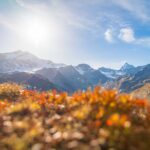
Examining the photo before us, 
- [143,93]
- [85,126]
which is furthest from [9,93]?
[85,126]

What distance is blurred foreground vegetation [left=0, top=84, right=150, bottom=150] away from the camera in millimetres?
5804

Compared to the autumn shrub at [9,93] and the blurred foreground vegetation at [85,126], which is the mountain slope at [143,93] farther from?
the blurred foreground vegetation at [85,126]

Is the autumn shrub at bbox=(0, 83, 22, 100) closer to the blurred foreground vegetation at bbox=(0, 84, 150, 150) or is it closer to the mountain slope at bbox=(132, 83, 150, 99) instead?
the mountain slope at bbox=(132, 83, 150, 99)

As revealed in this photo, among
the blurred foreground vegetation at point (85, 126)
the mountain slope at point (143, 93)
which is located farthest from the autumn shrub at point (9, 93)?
the blurred foreground vegetation at point (85, 126)

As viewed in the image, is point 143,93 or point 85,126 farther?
point 143,93

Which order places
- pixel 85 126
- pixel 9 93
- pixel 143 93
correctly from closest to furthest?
pixel 85 126, pixel 9 93, pixel 143 93

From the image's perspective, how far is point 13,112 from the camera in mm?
8734

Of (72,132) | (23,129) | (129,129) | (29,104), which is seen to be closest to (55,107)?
(29,104)

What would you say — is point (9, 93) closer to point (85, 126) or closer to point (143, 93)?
point (143, 93)

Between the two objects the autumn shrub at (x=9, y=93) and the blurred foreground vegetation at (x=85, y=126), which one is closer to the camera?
the blurred foreground vegetation at (x=85, y=126)

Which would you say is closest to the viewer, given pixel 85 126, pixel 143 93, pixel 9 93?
pixel 85 126

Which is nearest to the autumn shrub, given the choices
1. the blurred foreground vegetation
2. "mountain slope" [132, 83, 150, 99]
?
"mountain slope" [132, 83, 150, 99]

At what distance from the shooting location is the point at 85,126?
258 inches

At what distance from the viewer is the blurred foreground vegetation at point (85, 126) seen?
5.80 m
